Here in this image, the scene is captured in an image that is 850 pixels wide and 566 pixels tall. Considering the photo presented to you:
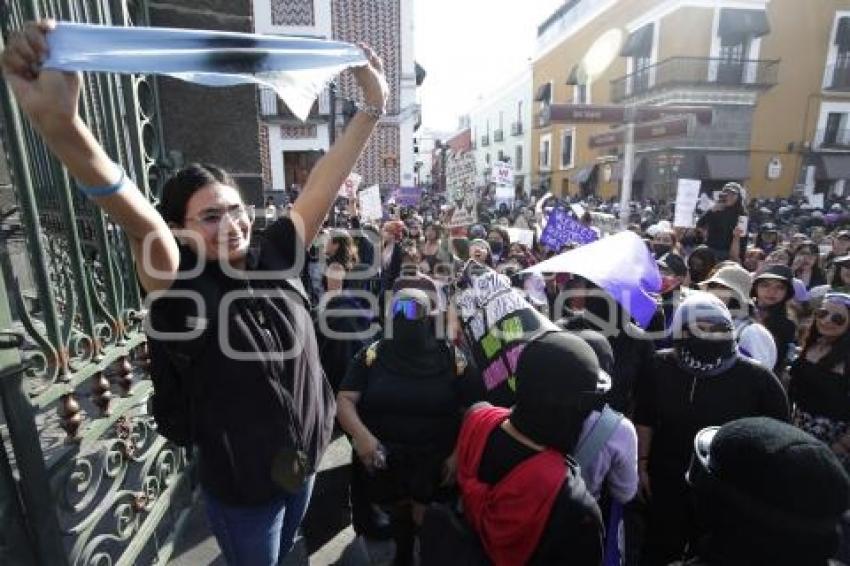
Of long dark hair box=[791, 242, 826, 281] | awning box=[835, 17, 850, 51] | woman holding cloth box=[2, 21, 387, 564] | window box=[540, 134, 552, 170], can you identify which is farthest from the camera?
window box=[540, 134, 552, 170]

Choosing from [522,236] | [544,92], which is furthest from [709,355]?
[544,92]

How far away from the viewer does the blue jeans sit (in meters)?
1.66

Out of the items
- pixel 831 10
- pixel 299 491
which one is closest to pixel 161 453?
pixel 299 491

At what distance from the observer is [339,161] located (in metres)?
1.75

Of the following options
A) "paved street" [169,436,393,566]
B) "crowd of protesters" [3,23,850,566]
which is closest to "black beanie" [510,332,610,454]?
"crowd of protesters" [3,23,850,566]

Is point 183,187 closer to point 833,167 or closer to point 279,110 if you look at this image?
point 279,110

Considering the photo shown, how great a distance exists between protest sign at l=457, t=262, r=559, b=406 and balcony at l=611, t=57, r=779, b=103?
903 inches

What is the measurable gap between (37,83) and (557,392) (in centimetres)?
140

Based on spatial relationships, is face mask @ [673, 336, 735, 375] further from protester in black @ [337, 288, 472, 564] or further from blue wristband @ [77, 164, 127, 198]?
blue wristband @ [77, 164, 127, 198]

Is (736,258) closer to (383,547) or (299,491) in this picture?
(383,547)

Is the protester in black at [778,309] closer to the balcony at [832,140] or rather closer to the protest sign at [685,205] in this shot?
the protest sign at [685,205]

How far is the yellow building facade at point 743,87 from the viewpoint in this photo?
21.8 m

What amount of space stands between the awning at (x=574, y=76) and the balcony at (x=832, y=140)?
39.2 ft

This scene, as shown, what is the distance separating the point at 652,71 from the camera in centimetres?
2289
